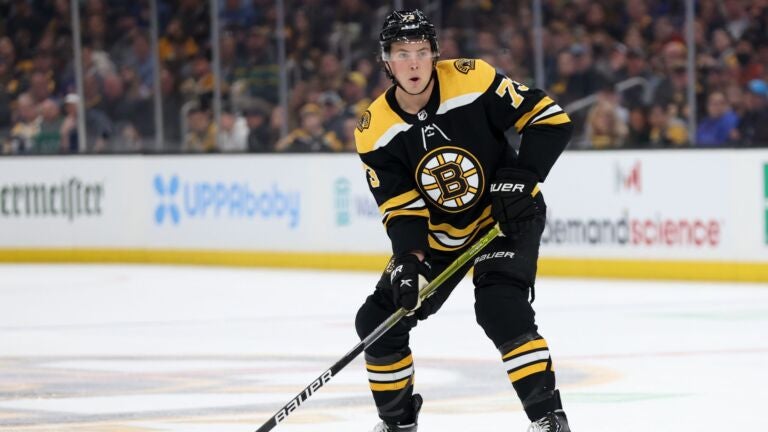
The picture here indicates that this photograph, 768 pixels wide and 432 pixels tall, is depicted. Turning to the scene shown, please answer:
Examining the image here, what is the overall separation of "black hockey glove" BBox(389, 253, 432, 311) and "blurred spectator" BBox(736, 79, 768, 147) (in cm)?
532

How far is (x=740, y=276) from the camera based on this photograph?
360 inches

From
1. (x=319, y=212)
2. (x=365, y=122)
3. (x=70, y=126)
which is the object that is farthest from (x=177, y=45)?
(x=365, y=122)

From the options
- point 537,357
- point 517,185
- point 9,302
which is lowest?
point 9,302

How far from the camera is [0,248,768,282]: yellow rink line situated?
9188 mm

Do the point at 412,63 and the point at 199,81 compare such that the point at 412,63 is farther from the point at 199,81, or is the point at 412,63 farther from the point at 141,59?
the point at 141,59

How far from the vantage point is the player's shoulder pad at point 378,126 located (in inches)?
162

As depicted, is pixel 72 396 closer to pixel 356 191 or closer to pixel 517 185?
pixel 517 185

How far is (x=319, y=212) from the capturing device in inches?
424

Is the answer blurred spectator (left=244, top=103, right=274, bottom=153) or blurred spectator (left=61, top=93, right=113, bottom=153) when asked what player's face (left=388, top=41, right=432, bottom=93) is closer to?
blurred spectator (left=244, top=103, right=274, bottom=153)

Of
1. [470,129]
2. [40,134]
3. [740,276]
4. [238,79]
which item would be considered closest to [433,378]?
[470,129]

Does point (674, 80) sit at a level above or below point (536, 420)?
above

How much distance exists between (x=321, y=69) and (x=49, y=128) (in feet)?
7.62

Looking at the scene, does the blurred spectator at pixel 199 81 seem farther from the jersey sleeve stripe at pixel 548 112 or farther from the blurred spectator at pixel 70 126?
the jersey sleeve stripe at pixel 548 112

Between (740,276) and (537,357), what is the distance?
5.49 meters
